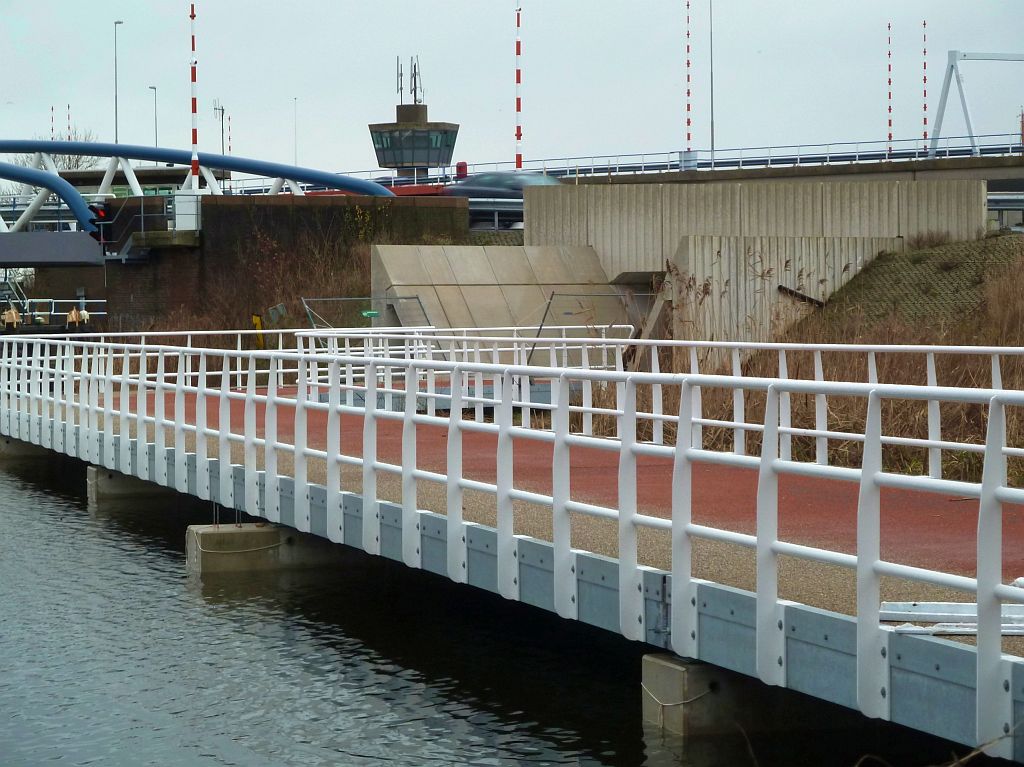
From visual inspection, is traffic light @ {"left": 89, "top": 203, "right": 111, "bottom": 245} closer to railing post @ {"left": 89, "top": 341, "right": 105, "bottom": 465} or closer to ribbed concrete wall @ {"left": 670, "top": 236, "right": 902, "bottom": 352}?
ribbed concrete wall @ {"left": 670, "top": 236, "right": 902, "bottom": 352}

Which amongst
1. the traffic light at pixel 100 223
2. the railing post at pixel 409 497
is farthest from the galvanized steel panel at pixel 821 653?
the traffic light at pixel 100 223

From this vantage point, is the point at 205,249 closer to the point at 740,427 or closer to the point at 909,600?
the point at 740,427

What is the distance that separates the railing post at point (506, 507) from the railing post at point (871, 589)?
2.77m

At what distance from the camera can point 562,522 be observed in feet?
26.7

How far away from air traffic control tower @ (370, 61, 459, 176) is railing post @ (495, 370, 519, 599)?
78964 millimetres

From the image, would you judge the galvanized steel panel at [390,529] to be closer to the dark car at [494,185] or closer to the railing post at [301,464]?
the railing post at [301,464]

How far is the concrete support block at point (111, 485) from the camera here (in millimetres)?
16375

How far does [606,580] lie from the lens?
312 inches

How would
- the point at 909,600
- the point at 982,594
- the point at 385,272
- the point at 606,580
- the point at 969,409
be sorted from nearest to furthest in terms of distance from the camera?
the point at 982,594 → the point at 909,600 → the point at 606,580 → the point at 969,409 → the point at 385,272

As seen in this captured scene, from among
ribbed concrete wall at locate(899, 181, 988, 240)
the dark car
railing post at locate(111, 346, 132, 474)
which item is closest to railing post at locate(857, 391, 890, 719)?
railing post at locate(111, 346, 132, 474)

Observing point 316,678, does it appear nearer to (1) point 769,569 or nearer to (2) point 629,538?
(2) point 629,538

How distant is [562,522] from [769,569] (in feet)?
5.50

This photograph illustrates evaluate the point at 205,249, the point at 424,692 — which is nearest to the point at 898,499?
the point at 424,692

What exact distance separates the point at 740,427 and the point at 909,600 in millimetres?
3973
